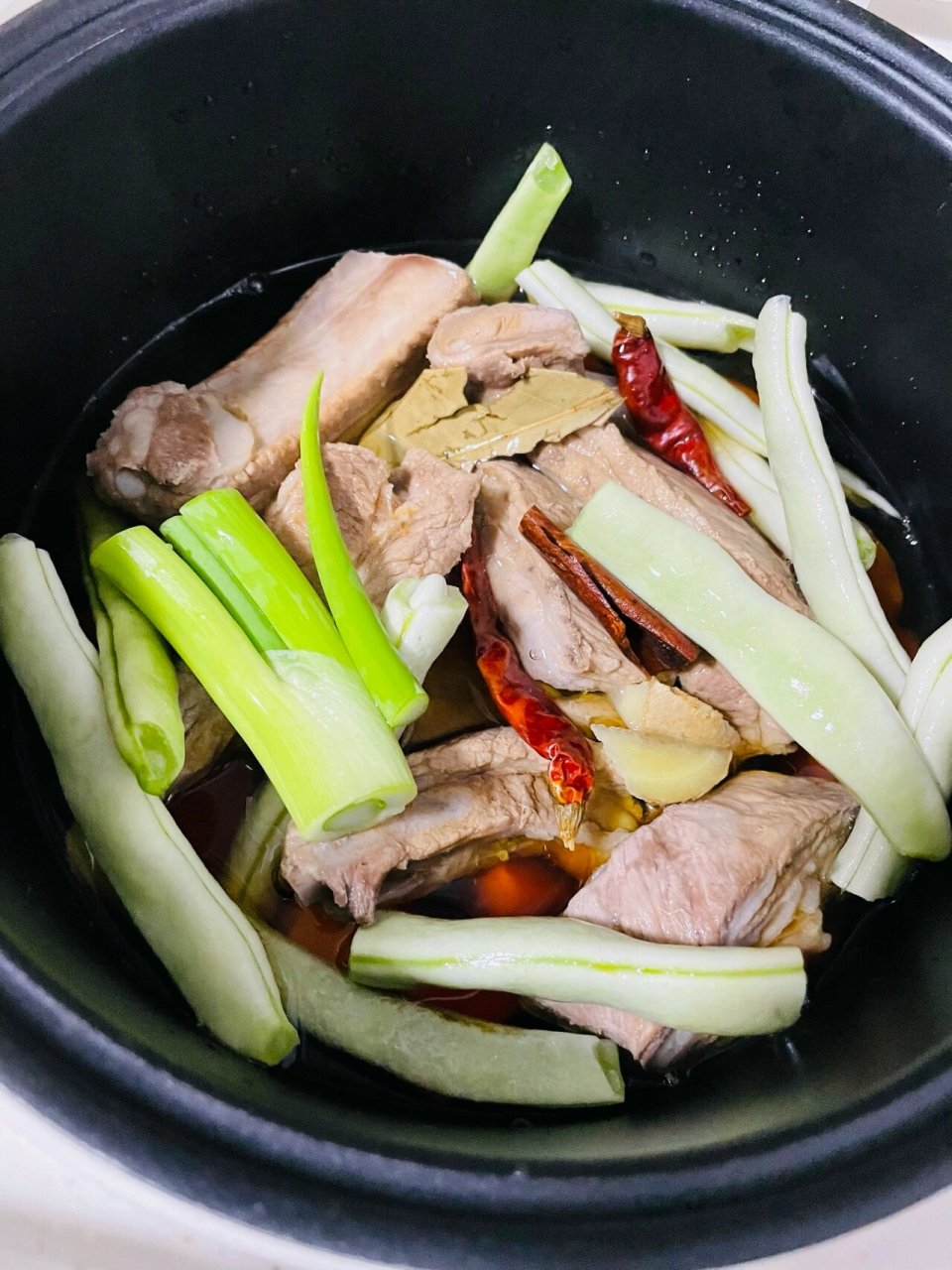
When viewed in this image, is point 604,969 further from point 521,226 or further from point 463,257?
point 463,257

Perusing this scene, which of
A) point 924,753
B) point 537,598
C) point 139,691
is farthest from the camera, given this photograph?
point 537,598

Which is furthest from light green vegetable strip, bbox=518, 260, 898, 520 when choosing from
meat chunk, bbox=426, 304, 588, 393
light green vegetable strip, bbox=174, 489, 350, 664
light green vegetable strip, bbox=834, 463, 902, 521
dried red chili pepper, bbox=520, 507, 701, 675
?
light green vegetable strip, bbox=174, 489, 350, 664

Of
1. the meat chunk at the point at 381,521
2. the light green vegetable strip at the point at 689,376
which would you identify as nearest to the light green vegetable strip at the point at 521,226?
the light green vegetable strip at the point at 689,376

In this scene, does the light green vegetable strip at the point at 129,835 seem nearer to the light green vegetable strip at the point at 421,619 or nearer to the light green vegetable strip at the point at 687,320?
the light green vegetable strip at the point at 421,619

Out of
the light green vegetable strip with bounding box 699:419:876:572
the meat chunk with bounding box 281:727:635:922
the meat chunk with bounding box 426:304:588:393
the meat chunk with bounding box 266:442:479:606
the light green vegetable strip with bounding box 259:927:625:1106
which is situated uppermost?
the meat chunk with bounding box 426:304:588:393

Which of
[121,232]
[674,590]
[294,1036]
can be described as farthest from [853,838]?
[121,232]

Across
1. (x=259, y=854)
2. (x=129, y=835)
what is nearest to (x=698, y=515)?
(x=259, y=854)

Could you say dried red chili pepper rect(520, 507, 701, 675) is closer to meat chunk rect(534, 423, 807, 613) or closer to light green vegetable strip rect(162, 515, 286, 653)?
meat chunk rect(534, 423, 807, 613)
